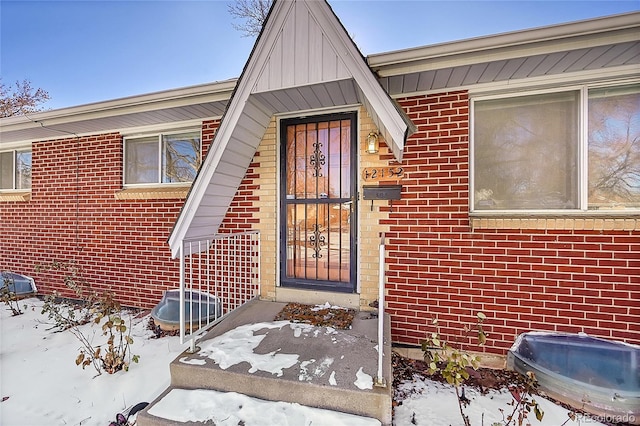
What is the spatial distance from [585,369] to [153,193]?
5.96 metres

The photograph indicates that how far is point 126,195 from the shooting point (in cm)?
470

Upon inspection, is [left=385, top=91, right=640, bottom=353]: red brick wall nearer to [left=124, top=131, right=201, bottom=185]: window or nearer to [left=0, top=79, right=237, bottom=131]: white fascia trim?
[left=0, top=79, right=237, bottom=131]: white fascia trim

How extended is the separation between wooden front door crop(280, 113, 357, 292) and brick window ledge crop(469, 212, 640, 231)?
1512 mm

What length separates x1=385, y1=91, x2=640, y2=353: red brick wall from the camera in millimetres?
2816

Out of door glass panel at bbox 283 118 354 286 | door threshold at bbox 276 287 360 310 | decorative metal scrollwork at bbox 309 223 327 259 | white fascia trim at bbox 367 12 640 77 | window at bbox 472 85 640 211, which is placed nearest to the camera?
white fascia trim at bbox 367 12 640 77

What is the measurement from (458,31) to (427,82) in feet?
14.0

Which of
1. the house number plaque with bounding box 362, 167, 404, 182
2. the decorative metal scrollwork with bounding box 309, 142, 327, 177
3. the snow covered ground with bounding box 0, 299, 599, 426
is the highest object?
the decorative metal scrollwork with bounding box 309, 142, 327, 177

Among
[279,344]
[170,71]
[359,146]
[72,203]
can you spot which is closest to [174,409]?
[279,344]

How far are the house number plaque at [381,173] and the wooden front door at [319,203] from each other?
18cm

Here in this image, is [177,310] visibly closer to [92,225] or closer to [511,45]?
[92,225]

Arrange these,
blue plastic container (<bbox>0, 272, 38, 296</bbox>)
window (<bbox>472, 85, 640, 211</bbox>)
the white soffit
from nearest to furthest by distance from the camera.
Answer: the white soffit → window (<bbox>472, 85, 640, 211</bbox>) → blue plastic container (<bbox>0, 272, 38, 296</bbox>)

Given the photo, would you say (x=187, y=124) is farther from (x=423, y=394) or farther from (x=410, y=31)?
(x=410, y=31)

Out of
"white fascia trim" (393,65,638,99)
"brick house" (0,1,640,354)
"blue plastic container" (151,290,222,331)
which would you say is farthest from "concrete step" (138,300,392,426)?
"white fascia trim" (393,65,638,99)

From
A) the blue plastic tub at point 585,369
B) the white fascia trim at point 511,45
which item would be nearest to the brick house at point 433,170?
the white fascia trim at point 511,45
